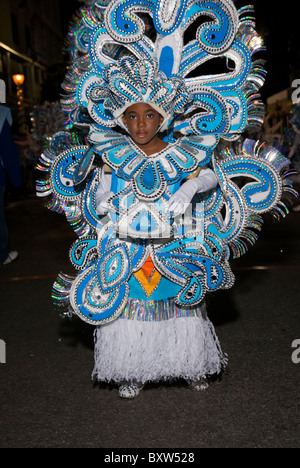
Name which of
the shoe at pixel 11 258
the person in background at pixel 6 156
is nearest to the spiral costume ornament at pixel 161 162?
the person in background at pixel 6 156

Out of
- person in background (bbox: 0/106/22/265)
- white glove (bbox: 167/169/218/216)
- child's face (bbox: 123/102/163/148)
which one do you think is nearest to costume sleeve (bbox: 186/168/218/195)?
white glove (bbox: 167/169/218/216)

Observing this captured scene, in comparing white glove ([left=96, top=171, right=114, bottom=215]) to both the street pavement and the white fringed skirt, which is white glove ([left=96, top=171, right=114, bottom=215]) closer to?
the white fringed skirt

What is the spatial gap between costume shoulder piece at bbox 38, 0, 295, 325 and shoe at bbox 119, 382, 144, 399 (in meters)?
0.50

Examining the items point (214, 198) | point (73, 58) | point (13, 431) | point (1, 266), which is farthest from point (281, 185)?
point (1, 266)

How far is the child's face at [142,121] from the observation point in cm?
284

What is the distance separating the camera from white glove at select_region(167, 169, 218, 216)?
278cm

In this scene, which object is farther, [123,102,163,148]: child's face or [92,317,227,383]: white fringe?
[92,317,227,383]: white fringe

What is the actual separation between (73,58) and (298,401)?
2.37 meters

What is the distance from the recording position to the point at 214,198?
10.4ft

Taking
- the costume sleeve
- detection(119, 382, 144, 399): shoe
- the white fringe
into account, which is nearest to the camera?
the costume sleeve

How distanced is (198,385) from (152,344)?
1.41ft

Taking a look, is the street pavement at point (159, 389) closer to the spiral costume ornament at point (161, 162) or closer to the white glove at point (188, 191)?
the spiral costume ornament at point (161, 162)

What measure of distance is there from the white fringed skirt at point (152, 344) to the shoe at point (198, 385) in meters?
0.13

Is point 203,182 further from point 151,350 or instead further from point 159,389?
point 159,389
